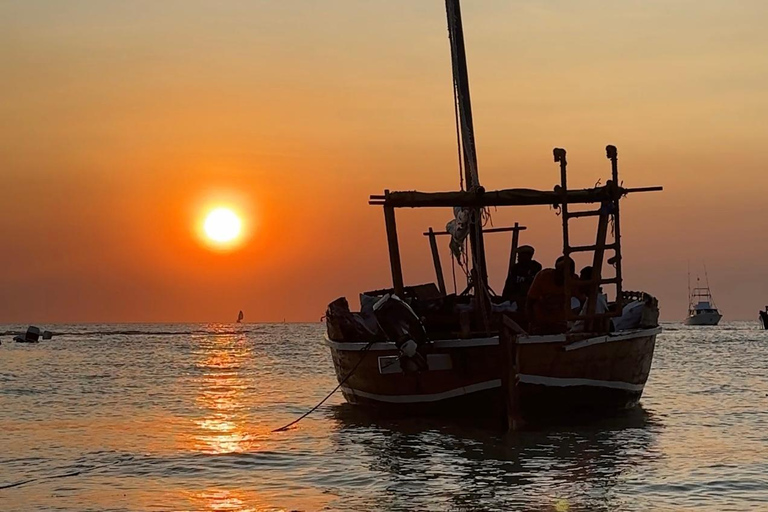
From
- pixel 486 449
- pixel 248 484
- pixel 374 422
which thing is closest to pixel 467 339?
pixel 486 449

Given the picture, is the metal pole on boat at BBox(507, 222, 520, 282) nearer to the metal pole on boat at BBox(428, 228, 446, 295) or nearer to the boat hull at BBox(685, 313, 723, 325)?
the metal pole on boat at BBox(428, 228, 446, 295)

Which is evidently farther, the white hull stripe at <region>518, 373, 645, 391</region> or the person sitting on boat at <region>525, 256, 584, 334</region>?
the person sitting on boat at <region>525, 256, 584, 334</region>

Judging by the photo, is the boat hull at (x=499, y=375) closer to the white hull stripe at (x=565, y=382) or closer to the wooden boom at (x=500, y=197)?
the white hull stripe at (x=565, y=382)

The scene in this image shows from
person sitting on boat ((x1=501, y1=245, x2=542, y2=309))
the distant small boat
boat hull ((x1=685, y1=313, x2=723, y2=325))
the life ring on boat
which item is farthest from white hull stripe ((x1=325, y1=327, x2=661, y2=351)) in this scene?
boat hull ((x1=685, y1=313, x2=723, y2=325))

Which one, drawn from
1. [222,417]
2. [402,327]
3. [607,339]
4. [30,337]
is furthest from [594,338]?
[30,337]

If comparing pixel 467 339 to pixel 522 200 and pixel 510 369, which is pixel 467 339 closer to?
pixel 510 369

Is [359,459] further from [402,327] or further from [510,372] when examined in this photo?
[510,372]

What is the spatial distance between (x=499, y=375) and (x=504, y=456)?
2.20 meters

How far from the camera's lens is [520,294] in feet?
62.7

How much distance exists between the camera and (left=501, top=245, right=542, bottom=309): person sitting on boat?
62.7 ft

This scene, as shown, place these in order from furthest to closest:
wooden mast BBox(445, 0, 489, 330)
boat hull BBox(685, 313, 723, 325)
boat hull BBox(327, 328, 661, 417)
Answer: boat hull BBox(685, 313, 723, 325)
wooden mast BBox(445, 0, 489, 330)
boat hull BBox(327, 328, 661, 417)

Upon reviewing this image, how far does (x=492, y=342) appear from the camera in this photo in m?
15.9

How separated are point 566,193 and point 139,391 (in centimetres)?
1588

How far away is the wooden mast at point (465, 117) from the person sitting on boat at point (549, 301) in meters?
1.21
